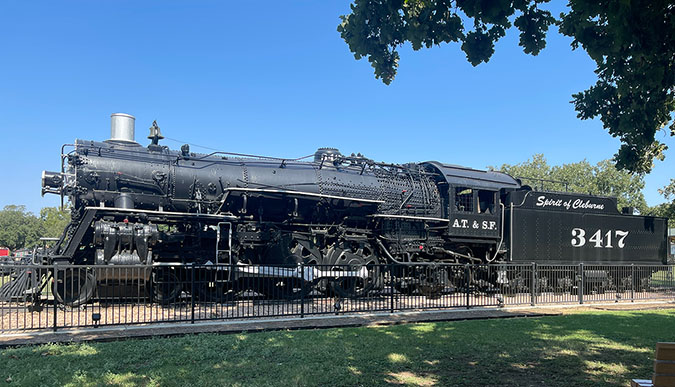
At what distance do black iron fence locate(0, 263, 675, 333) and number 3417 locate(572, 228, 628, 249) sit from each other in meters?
0.99

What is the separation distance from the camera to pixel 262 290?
11.5m

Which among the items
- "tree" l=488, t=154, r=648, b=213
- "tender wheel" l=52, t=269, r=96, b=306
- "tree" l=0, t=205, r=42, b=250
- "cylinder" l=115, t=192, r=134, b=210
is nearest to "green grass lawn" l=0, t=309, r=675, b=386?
"tender wheel" l=52, t=269, r=96, b=306

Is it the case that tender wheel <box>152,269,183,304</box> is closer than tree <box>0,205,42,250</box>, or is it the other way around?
tender wheel <box>152,269,183,304</box>

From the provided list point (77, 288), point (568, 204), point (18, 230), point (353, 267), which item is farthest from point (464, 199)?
point (18, 230)

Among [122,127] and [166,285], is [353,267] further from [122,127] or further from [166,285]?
[122,127]

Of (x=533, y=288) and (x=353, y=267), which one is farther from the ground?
(x=353, y=267)

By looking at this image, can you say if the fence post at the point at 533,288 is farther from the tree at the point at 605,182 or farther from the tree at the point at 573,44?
the tree at the point at 605,182

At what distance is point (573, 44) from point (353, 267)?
22.6 ft

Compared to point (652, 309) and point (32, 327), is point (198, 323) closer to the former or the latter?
point (32, 327)

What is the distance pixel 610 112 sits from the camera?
677cm

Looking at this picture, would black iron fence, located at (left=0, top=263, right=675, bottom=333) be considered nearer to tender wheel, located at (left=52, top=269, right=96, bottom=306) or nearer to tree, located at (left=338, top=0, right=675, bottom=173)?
tender wheel, located at (left=52, top=269, right=96, bottom=306)

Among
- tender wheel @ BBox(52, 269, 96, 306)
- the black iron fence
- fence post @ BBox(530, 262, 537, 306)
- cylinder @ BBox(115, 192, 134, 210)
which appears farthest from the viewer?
fence post @ BBox(530, 262, 537, 306)

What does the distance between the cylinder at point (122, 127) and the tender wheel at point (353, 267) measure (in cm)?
632

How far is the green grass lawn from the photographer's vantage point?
574 cm
